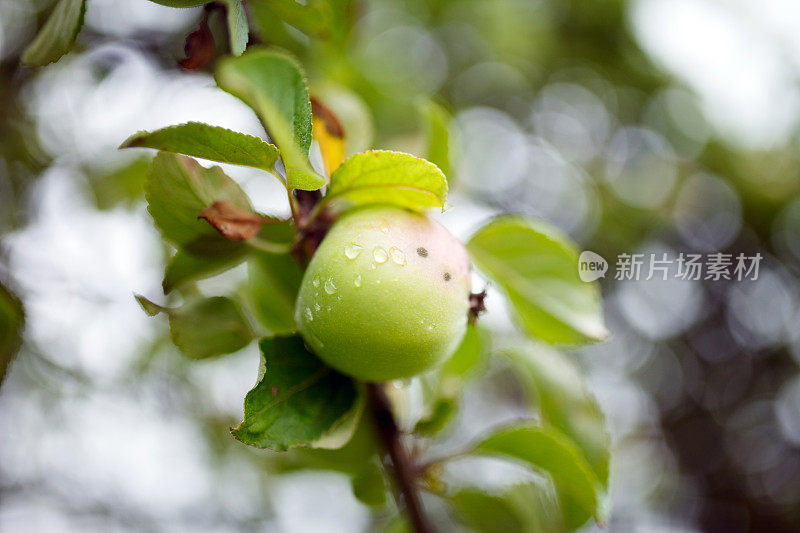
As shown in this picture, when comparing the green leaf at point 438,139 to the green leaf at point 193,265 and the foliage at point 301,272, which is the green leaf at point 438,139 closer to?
the foliage at point 301,272

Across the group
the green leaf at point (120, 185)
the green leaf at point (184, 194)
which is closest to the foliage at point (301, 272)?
the green leaf at point (184, 194)

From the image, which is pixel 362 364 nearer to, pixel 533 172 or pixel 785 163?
pixel 533 172

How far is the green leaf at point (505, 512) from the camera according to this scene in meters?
0.73

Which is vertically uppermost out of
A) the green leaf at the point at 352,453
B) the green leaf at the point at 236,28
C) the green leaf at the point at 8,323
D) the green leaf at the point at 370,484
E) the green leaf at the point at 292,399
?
the green leaf at the point at 236,28

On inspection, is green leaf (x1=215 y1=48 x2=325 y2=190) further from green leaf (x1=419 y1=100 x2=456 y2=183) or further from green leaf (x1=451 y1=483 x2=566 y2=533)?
green leaf (x1=451 y1=483 x2=566 y2=533)

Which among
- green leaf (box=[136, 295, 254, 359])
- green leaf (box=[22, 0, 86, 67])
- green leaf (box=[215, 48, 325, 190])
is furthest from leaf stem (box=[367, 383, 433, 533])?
green leaf (box=[22, 0, 86, 67])

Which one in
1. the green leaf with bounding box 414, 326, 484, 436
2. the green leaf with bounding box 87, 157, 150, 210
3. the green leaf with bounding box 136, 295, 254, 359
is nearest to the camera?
Result: the green leaf with bounding box 136, 295, 254, 359

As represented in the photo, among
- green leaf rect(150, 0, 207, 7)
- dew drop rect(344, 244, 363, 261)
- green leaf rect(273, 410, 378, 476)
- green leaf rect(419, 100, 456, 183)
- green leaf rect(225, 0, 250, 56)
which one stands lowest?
green leaf rect(273, 410, 378, 476)

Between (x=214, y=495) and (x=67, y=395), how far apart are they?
42 cm

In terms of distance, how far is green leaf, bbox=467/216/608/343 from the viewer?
608 millimetres

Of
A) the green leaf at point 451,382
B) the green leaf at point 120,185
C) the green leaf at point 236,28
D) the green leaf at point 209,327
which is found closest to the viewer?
the green leaf at point 236,28

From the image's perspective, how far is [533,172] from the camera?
1877mm

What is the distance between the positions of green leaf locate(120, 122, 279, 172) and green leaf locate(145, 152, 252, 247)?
0.02m

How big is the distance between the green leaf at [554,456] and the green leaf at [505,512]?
0.10m
